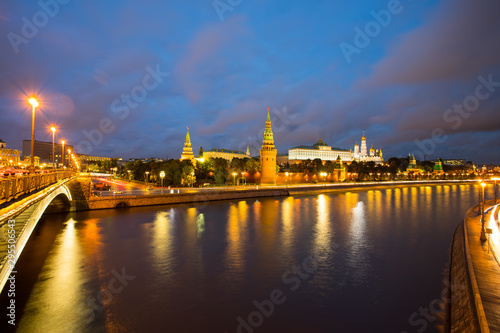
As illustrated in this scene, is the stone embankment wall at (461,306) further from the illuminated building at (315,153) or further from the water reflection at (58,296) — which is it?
the illuminated building at (315,153)

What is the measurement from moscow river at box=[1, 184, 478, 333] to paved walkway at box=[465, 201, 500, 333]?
77.3 inches

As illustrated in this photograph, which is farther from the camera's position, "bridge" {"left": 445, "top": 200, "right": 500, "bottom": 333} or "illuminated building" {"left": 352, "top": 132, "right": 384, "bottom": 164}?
"illuminated building" {"left": 352, "top": 132, "right": 384, "bottom": 164}

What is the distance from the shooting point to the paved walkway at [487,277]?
7209 mm

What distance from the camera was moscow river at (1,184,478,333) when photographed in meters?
9.94

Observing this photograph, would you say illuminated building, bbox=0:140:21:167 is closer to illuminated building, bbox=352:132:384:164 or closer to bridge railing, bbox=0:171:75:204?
bridge railing, bbox=0:171:75:204

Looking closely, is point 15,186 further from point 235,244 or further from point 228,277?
point 235,244

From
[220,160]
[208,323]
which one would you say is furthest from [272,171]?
[208,323]

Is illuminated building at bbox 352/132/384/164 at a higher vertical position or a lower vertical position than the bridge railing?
higher

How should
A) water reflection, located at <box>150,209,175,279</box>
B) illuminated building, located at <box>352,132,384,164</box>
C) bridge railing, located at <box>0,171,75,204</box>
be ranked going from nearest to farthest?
bridge railing, located at <box>0,171,75,204</box>, water reflection, located at <box>150,209,175,279</box>, illuminated building, located at <box>352,132,384,164</box>

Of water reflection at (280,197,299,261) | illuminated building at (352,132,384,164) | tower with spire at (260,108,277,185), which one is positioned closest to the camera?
water reflection at (280,197,299,261)

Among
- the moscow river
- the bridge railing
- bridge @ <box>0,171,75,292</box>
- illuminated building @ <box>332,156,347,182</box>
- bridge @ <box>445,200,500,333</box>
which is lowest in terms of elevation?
the moscow river

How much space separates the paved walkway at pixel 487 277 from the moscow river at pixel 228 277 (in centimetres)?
196

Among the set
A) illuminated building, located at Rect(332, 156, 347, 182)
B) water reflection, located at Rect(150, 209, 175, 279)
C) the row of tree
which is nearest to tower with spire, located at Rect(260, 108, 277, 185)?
the row of tree

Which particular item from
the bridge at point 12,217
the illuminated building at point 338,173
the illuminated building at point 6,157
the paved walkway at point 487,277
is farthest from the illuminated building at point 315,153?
the bridge at point 12,217
